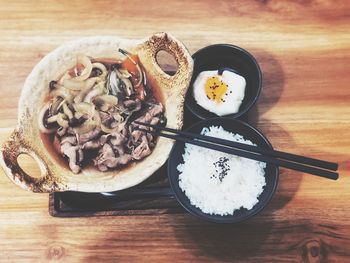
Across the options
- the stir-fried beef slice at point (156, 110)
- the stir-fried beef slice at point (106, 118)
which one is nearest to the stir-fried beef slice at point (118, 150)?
the stir-fried beef slice at point (106, 118)

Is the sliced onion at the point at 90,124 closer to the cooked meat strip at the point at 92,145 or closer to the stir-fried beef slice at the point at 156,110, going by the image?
the cooked meat strip at the point at 92,145

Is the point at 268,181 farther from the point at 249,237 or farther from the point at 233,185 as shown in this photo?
the point at 249,237

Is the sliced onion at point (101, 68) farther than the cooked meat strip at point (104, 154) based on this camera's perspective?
Yes

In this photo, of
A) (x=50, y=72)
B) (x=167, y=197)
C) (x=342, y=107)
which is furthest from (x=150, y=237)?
(x=342, y=107)

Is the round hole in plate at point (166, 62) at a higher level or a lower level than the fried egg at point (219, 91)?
higher

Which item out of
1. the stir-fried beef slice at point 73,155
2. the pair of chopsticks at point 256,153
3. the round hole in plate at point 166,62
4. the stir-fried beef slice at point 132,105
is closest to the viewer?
the pair of chopsticks at point 256,153

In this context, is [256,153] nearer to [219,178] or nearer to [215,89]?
[219,178]

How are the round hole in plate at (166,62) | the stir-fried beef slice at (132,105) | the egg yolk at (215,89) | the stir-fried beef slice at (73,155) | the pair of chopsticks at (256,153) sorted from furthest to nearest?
the round hole in plate at (166,62) < the egg yolk at (215,89) < the stir-fried beef slice at (132,105) < the stir-fried beef slice at (73,155) < the pair of chopsticks at (256,153)

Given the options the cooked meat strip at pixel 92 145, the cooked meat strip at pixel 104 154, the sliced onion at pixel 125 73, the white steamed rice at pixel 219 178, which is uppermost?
the sliced onion at pixel 125 73
